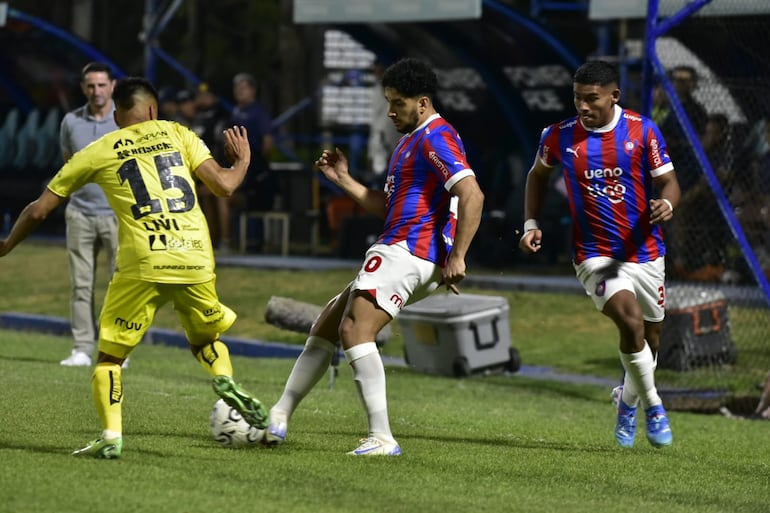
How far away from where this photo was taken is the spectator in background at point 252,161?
74.6 feet

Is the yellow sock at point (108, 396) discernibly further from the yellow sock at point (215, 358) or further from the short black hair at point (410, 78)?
the short black hair at point (410, 78)

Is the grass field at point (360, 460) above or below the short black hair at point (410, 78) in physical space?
below

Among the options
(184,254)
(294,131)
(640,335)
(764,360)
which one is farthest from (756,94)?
(294,131)

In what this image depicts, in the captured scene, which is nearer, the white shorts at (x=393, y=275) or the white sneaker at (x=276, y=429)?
the white shorts at (x=393, y=275)

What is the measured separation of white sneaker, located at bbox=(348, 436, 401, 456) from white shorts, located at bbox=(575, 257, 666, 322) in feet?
5.41

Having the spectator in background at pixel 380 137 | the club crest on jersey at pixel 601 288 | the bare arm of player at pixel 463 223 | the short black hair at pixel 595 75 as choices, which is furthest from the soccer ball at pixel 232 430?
the spectator in background at pixel 380 137

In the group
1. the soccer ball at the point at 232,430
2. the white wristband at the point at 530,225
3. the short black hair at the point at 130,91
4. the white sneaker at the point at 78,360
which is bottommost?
the white sneaker at the point at 78,360

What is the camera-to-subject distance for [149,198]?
29.3ft

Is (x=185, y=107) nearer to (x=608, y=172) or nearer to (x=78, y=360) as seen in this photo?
(x=78, y=360)

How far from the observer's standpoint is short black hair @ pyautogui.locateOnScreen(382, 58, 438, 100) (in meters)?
9.34

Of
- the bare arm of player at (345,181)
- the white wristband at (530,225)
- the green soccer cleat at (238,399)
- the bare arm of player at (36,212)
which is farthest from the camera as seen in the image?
the white wristband at (530,225)

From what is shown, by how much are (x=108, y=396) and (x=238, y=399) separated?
0.66 metres

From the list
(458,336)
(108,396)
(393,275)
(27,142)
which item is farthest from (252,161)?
(108,396)

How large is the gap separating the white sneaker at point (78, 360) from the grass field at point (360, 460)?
0.67 ft
